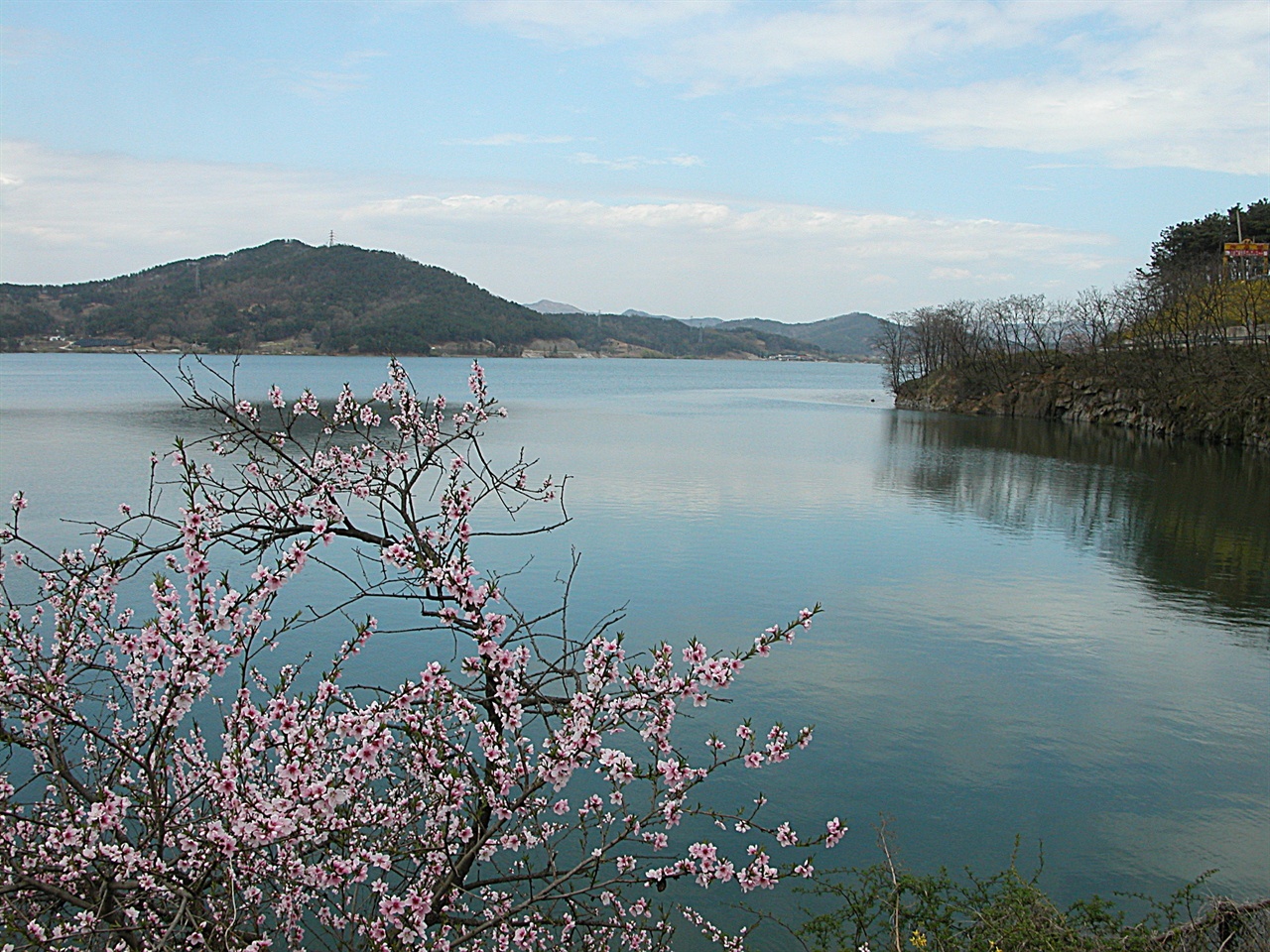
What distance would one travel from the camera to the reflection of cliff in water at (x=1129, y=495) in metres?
17.9

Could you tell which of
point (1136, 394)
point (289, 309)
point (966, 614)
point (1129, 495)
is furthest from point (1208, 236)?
point (289, 309)

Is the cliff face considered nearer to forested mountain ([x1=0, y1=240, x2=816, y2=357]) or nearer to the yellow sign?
the yellow sign

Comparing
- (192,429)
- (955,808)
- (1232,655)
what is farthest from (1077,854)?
(192,429)

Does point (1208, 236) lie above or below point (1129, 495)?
above

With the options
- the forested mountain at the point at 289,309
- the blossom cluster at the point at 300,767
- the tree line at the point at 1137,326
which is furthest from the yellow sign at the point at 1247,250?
the forested mountain at the point at 289,309

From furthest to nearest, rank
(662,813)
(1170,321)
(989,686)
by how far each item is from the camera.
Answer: (1170,321) < (989,686) < (662,813)

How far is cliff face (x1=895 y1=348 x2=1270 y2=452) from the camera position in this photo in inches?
1564

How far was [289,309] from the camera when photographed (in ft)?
497

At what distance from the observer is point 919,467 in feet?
107

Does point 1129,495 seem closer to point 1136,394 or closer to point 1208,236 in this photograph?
point 1136,394

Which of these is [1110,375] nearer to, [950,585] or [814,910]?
[950,585]

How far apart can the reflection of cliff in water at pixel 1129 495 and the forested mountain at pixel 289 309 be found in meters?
105

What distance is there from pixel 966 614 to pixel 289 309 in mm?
151227

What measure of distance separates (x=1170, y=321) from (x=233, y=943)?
5424 centimetres
